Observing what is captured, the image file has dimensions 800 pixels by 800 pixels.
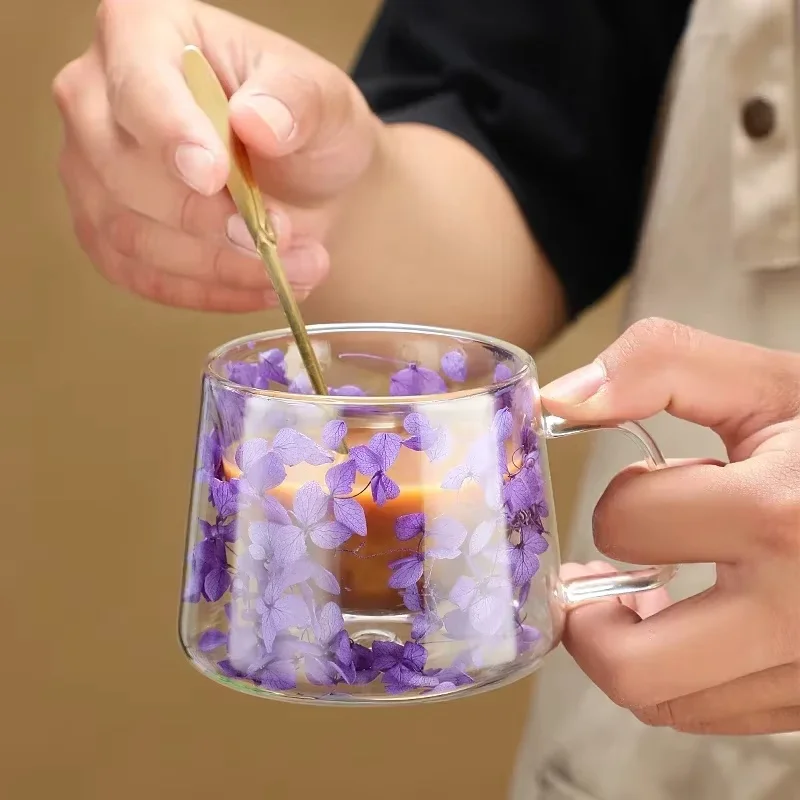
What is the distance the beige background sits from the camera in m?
1.07

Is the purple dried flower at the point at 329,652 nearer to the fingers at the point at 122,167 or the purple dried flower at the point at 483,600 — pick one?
the purple dried flower at the point at 483,600

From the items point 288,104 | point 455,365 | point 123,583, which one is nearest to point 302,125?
point 288,104

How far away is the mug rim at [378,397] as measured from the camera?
307mm

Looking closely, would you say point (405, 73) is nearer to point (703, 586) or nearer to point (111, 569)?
point (703, 586)

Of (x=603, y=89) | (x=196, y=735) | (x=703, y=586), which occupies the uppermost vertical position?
(x=603, y=89)

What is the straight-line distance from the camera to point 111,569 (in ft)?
3.71

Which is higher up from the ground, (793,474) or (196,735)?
(793,474)

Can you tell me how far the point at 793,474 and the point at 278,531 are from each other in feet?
0.54

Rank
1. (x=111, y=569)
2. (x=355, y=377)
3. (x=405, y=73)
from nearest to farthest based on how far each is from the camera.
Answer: (x=355, y=377)
(x=405, y=73)
(x=111, y=569)

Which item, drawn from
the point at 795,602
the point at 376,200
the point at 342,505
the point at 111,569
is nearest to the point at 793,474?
the point at 795,602

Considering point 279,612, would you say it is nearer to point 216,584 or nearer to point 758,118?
point 216,584

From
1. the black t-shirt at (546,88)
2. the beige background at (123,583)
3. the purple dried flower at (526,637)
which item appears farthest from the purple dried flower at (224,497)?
the beige background at (123,583)

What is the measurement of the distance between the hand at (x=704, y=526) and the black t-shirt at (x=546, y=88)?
27cm

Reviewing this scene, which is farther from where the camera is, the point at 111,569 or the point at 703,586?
the point at 111,569
